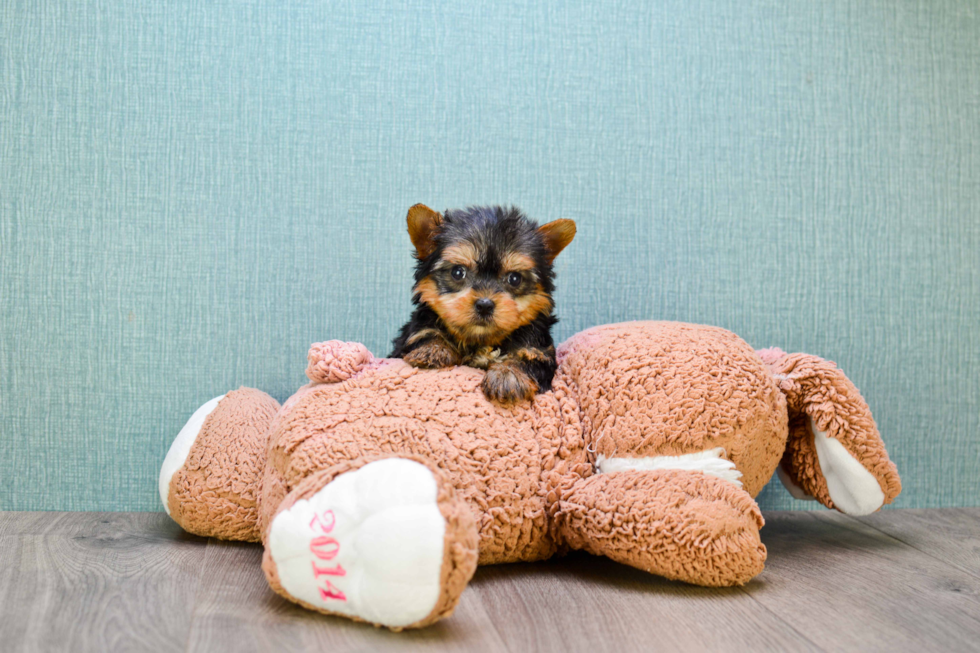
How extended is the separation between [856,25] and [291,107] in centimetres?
174

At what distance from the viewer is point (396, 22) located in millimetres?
2115

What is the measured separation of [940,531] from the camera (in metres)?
2.04

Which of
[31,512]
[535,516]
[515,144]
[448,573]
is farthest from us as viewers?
[515,144]

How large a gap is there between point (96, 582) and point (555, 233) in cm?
124

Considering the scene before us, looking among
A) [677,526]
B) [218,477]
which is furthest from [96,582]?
[677,526]

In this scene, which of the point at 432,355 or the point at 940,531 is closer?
the point at 432,355

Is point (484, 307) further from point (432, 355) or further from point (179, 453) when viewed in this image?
point (179, 453)

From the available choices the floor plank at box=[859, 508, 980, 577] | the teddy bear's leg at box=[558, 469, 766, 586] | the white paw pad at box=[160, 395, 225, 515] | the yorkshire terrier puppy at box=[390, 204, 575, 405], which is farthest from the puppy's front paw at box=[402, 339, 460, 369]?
the floor plank at box=[859, 508, 980, 577]

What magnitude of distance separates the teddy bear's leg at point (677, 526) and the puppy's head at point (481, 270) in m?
0.44

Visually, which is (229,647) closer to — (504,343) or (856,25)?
(504,343)

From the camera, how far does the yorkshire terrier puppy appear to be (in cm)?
162

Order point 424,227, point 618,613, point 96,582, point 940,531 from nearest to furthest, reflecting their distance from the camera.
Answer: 1. point 618,613
2. point 96,582
3. point 424,227
4. point 940,531

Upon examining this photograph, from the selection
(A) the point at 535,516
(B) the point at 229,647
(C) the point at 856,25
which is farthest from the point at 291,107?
(C) the point at 856,25

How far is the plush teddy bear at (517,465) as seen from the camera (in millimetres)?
1215
